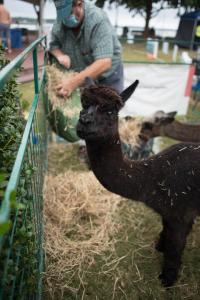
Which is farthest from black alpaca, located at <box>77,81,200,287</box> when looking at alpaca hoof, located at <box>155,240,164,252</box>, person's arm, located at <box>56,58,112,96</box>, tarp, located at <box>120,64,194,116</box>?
tarp, located at <box>120,64,194,116</box>

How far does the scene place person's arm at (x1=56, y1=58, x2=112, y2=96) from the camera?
3.68m

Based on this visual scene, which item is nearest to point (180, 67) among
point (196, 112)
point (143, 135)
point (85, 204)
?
point (196, 112)

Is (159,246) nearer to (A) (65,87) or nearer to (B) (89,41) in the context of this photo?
(A) (65,87)

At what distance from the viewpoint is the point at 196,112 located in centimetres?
793

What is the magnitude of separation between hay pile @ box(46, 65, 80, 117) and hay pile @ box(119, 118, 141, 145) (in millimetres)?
1265

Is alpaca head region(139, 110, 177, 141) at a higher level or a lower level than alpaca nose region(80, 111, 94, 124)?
lower

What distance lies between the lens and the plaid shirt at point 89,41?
373 centimetres

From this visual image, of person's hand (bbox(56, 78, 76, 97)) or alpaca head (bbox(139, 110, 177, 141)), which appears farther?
alpaca head (bbox(139, 110, 177, 141))

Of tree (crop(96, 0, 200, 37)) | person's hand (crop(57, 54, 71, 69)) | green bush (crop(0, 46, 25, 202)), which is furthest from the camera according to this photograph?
tree (crop(96, 0, 200, 37))

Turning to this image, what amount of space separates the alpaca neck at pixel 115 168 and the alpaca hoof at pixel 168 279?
0.71 m

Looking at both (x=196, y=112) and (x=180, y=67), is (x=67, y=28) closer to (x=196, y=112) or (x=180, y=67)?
(x=180, y=67)

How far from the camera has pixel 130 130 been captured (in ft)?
16.5

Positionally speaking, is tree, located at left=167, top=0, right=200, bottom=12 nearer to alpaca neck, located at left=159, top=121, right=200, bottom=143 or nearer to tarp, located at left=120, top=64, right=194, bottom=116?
tarp, located at left=120, top=64, right=194, bottom=116

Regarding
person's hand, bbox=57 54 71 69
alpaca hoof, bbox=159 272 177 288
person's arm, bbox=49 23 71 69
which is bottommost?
alpaca hoof, bbox=159 272 177 288
